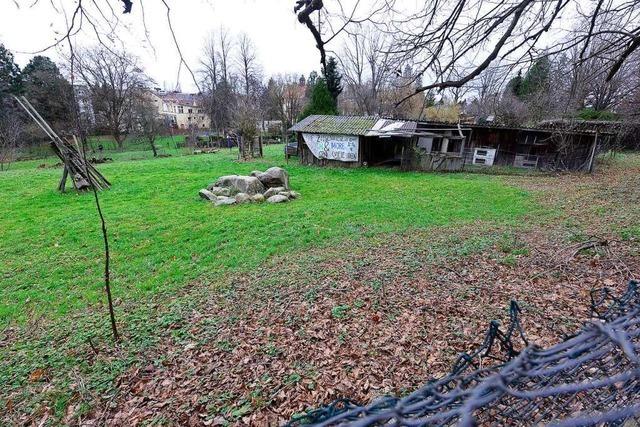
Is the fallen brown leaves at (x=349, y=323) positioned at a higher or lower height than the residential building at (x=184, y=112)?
lower

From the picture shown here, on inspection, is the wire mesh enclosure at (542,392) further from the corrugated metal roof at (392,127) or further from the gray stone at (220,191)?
the corrugated metal roof at (392,127)

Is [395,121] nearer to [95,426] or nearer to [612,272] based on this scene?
[612,272]

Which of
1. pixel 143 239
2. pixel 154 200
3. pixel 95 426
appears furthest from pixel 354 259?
pixel 154 200

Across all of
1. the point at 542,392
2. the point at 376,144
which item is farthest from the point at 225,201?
the point at 376,144

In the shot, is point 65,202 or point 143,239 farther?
point 65,202

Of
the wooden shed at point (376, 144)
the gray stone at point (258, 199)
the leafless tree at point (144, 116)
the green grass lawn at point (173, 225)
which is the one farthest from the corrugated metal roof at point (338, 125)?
the leafless tree at point (144, 116)

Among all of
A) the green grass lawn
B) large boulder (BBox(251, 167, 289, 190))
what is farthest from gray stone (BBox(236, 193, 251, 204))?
large boulder (BBox(251, 167, 289, 190))

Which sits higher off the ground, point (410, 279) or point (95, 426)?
point (410, 279)

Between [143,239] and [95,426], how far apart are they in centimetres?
551

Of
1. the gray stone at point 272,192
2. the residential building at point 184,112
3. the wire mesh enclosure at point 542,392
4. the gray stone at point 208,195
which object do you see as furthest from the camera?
the residential building at point 184,112

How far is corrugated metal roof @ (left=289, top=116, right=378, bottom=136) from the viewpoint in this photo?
17.5 metres

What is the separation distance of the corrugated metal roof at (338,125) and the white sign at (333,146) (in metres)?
0.31

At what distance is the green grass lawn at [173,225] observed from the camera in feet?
18.4

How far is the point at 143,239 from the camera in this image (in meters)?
7.61
